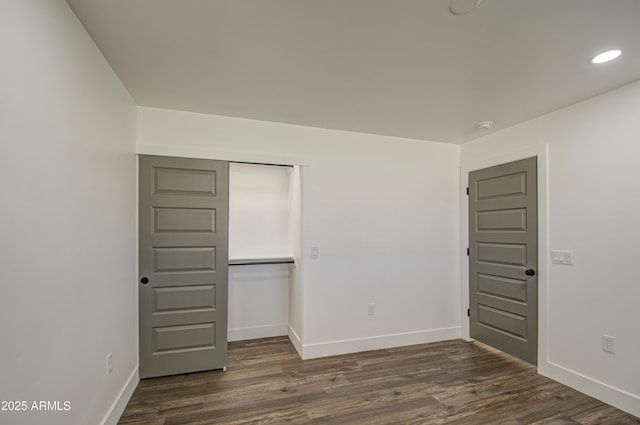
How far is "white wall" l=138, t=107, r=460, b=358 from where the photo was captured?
3137 mm

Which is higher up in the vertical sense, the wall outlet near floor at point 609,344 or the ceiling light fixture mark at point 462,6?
the ceiling light fixture mark at point 462,6

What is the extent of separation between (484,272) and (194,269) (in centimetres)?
323

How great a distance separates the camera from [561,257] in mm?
2812

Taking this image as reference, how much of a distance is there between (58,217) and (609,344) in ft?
12.7

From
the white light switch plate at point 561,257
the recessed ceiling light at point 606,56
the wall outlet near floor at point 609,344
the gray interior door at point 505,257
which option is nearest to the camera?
the recessed ceiling light at point 606,56

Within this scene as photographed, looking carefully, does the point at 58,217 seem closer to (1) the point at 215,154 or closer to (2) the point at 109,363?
(2) the point at 109,363

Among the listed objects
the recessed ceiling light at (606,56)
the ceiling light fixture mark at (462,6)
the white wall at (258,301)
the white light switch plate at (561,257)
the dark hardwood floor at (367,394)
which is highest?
the ceiling light fixture mark at (462,6)

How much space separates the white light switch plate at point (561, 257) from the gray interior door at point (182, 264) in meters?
3.15

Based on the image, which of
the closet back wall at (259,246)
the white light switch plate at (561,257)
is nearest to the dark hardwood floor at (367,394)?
the closet back wall at (259,246)

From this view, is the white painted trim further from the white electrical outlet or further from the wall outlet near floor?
the wall outlet near floor

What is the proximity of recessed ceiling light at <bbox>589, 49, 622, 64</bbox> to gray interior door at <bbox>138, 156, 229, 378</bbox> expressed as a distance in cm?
298

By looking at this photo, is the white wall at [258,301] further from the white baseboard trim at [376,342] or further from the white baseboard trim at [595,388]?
the white baseboard trim at [595,388]

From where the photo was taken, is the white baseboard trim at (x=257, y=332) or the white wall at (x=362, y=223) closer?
the white wall at (x=362, y=223)

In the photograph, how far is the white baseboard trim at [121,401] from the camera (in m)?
2.07
